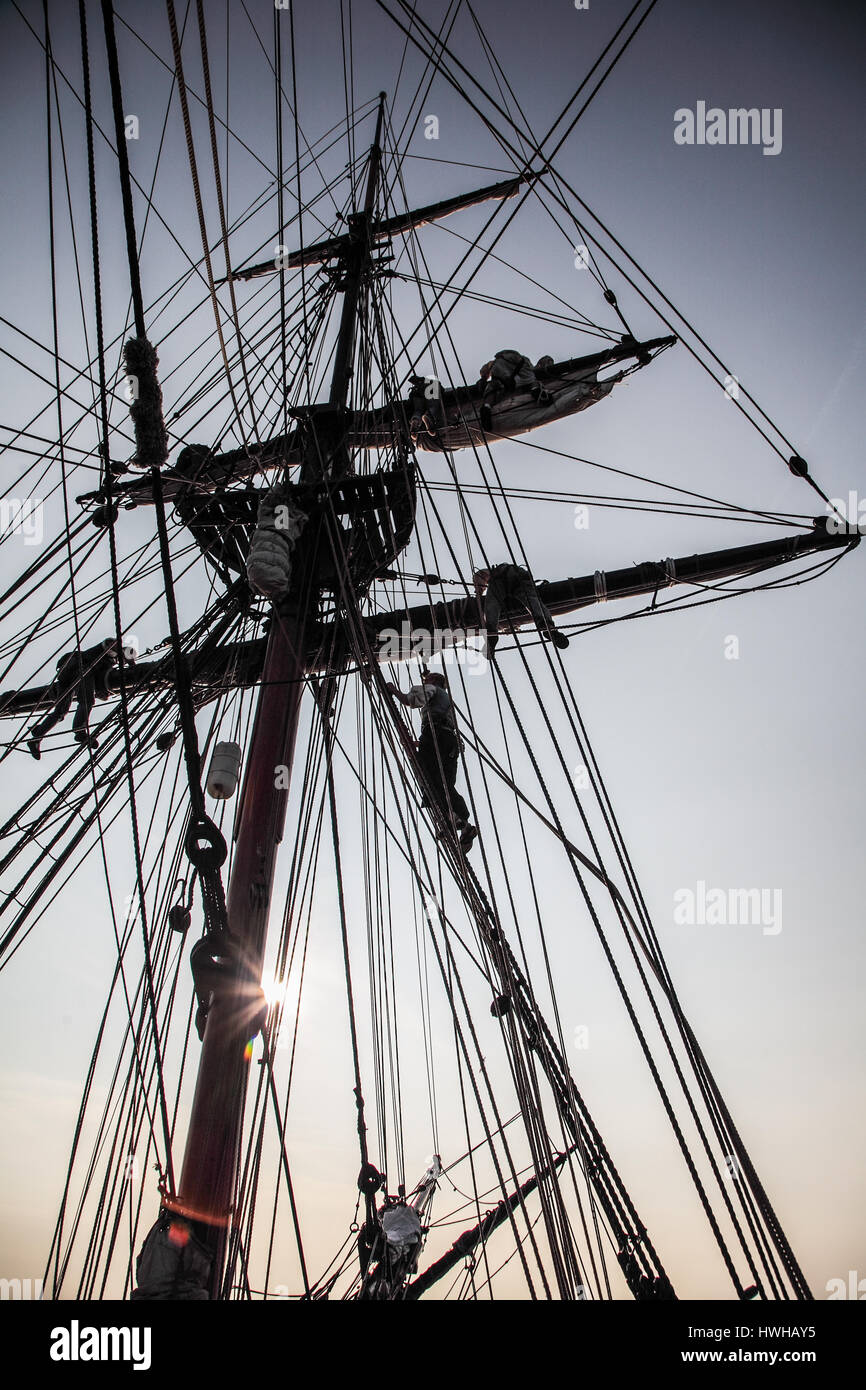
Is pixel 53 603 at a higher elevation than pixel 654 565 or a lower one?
lower

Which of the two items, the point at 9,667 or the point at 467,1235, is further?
the point at 467,1235

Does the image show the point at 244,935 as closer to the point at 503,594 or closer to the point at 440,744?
the point at 440,744

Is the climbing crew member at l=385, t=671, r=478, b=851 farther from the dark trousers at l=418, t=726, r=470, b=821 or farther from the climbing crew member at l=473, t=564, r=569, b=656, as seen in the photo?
the climbing crew member at l=473, t=564, r=569, b=656

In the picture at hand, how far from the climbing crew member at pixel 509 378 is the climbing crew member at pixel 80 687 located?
4260 mm

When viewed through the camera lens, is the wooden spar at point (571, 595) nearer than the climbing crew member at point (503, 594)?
No

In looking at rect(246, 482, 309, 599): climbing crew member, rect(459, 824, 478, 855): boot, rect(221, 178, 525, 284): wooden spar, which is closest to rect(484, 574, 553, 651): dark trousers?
rect(459, 824, 478, 855): boot

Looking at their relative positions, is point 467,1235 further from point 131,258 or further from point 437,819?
point 131,258

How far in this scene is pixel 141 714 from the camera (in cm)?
582

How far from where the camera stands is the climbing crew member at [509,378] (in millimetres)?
7219

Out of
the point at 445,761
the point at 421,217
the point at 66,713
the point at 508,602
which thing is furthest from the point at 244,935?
the point at 421,217

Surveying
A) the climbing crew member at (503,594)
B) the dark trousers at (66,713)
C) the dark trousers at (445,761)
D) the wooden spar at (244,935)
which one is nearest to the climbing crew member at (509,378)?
the climbing crew member at (503,594)

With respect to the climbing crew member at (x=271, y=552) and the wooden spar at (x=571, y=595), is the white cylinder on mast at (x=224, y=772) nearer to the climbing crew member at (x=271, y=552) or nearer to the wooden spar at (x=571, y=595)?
the climbing crew member at (x=271, y=552)
